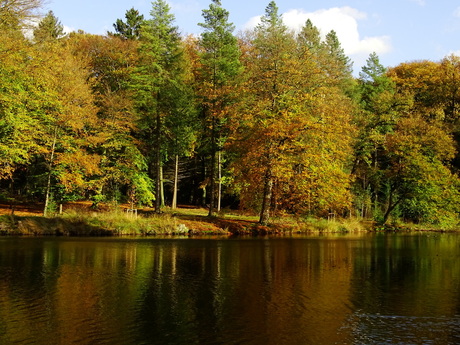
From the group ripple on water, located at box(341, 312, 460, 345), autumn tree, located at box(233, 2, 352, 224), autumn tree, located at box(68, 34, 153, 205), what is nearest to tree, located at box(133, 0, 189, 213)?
autumn tree, located at box(68, 34, 153, 205)

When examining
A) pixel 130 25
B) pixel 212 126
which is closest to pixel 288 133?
pixel 212 126

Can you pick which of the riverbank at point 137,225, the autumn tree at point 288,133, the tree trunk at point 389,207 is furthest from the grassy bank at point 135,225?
the tree trunk at point 389,207

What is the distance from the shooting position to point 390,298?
1300 centimetres

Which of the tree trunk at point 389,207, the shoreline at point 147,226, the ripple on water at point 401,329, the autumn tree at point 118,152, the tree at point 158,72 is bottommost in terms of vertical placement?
the ripple on water at point 401,329

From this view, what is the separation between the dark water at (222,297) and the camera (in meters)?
9.45

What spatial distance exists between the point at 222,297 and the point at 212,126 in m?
27.8

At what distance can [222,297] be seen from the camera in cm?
1267

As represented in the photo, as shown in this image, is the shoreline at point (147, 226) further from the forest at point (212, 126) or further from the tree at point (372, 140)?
the tree at point (372, 140)

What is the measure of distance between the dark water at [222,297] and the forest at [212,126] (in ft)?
43.7

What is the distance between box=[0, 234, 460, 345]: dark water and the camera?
9445 mm

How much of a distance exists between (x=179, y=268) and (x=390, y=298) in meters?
7.76

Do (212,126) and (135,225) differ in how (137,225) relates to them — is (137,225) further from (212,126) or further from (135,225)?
(212,126)

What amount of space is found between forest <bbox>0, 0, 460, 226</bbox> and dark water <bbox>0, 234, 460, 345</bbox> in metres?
13.3

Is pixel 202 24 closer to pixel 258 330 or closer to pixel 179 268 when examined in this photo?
pixel 179 268
